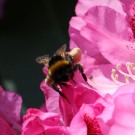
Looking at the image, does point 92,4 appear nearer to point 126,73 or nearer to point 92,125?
point 126,73

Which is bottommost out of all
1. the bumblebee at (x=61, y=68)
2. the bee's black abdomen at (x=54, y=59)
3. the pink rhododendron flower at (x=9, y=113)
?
the pink rhododendron flower at (x=9, y=113)

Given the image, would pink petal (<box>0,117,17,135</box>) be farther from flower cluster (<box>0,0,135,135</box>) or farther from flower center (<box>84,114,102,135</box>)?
flower center (<box>84,114,102,135</box>)

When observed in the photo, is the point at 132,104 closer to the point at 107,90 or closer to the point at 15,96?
the point at 107,90

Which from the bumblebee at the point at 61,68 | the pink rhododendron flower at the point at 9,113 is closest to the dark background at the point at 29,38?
the pink rhododendron flower at the point at 9,113

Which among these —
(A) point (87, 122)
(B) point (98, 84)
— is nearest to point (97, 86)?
(B) point (98, 84)

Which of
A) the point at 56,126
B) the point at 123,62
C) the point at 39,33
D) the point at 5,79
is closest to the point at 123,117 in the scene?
the point at 56,126

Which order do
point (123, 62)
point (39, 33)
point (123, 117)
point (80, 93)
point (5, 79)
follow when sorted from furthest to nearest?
point (39, 33), point (5, 79), point (123, 62), point (80, 93), point (123, 117)

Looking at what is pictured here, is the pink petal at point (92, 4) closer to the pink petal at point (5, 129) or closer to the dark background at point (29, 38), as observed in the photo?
the pink petal at point (5, 129)
